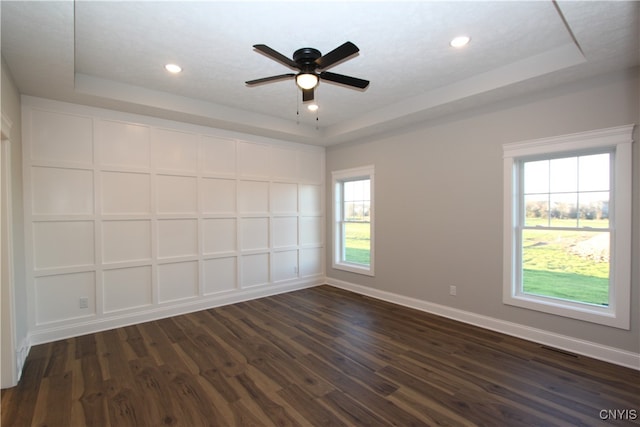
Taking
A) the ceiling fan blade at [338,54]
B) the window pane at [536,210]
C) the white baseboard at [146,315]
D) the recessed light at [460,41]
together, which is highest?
the recessed light at [460,41]

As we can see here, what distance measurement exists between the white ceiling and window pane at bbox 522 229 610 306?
5.22 feet

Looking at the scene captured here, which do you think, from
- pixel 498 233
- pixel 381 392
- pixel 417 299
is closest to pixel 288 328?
pixel 381 392

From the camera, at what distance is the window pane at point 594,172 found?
2968 mm

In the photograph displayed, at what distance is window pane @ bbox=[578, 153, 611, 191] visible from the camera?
2.97m

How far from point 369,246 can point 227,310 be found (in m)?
2.51

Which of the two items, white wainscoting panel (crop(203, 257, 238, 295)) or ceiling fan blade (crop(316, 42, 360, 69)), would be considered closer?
ceiling fan blade (crop(316, 42, 360, 69))

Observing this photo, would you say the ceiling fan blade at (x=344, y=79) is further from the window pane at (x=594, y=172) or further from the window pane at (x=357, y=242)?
the window pane at (x=357, y=242)

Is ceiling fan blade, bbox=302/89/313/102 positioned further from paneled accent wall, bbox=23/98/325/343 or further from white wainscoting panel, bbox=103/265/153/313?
white wainscoting panel, bbox=103/265/153/313

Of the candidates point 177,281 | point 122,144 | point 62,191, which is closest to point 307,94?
point 122,144

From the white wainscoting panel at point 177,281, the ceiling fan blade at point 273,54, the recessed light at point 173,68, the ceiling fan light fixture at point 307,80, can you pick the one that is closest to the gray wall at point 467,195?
the ceiling fan light fixture at point 307,80

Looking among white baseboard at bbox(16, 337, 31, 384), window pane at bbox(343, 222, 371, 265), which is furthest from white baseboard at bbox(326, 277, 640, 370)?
white baseboard at bbox(16, 337, 31, 384)

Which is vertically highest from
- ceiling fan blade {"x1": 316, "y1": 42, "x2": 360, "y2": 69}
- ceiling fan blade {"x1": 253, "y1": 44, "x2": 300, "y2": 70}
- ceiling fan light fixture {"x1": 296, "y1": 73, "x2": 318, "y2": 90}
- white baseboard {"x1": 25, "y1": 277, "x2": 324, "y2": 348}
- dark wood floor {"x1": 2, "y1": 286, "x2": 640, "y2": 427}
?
ceiling fan blade {"x1": 316, "y1": 42, "x2": 360, "y2": 69}

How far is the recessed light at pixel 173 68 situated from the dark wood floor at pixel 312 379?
2.89 metres

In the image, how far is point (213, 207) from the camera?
4.58 m
